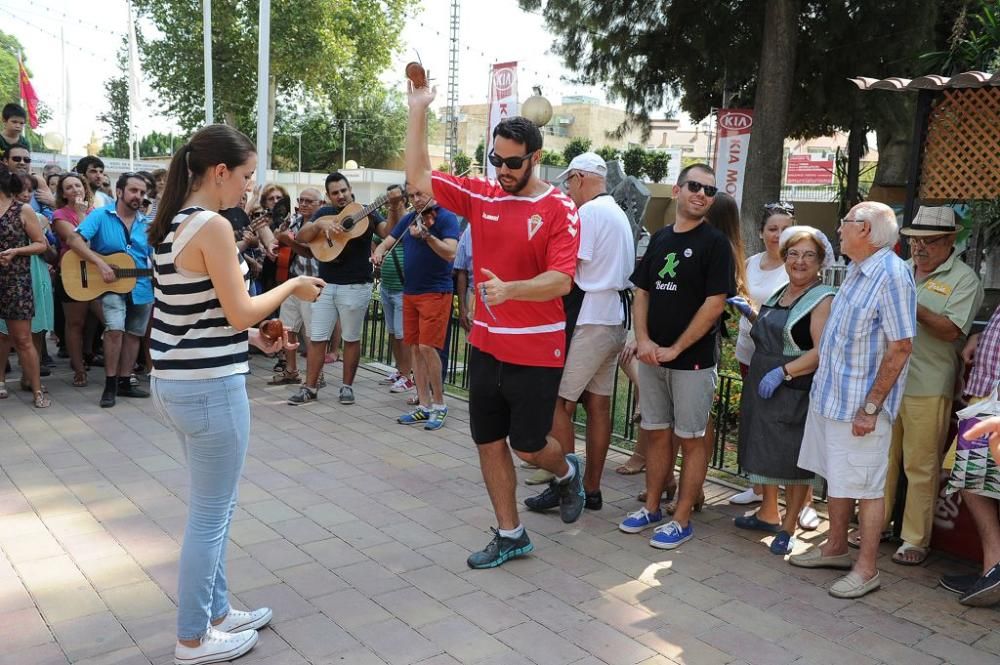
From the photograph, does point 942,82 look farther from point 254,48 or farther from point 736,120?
point 254,48

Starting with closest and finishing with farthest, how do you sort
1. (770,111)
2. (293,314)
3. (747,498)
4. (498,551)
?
(498,551) → (747,498) → (293,314) → (770,111)

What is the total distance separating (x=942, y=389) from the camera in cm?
430

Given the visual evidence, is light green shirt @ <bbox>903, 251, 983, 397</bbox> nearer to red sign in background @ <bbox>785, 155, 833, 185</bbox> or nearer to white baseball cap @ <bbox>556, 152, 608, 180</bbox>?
white baseball cap @ <bbox>556, 152, 608, 180</bbox>

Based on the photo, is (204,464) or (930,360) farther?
(930,360)

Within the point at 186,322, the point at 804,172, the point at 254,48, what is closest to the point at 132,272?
the point at 186,322

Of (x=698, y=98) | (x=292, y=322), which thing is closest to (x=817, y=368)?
(x=292, y=322)

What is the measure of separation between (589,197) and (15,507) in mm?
3808

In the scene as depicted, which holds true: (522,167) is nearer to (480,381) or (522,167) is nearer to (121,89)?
(480,381)

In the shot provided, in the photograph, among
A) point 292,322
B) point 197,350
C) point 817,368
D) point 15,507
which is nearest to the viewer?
point 197,350

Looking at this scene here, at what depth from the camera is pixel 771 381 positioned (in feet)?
14.5

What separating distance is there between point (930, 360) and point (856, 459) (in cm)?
77

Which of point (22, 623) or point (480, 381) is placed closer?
point (22, 623)

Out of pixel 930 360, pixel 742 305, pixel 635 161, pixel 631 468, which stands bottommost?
pixel 631 468

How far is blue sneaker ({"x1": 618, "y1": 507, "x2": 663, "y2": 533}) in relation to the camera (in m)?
4.68
